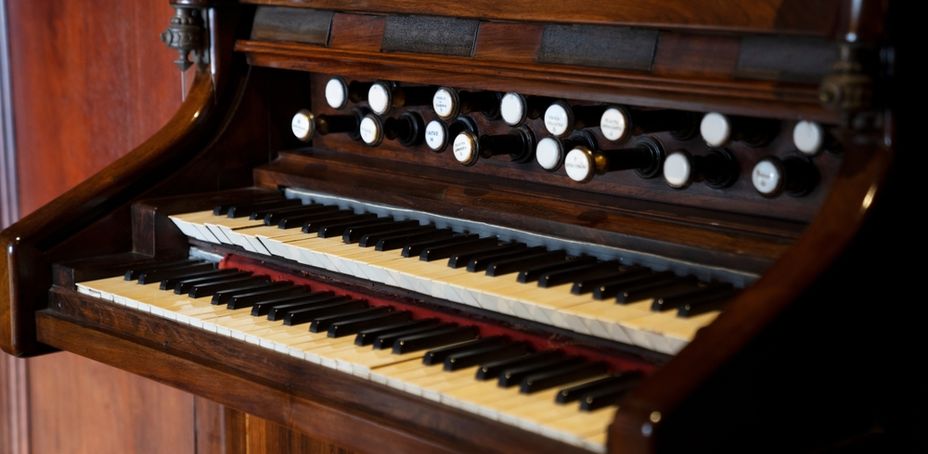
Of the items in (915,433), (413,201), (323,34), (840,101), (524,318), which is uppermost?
(323,34)

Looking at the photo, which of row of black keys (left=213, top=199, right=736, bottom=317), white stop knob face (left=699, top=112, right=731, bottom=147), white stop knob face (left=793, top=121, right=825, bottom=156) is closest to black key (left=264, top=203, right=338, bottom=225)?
row of black keys (left=213, top=199, right=736, bottom=317)

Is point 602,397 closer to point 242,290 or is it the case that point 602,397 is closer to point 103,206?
point 242,290

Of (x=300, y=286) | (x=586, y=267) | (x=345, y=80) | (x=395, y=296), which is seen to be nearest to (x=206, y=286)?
(x=300, y=286)

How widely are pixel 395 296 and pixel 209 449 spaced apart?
118 cm

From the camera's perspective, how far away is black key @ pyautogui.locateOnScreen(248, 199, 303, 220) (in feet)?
7.51

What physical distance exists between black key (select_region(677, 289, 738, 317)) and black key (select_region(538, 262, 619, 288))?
0.20 metres

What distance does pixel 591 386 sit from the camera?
1570mm

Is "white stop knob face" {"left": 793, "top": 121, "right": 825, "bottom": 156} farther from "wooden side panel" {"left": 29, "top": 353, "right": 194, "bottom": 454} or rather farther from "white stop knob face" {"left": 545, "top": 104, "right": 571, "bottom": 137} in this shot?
"wooden side panel" {"left": 29, "top": 353, "right": 194, "bottom": 454}

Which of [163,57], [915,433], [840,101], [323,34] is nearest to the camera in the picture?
[840,101]

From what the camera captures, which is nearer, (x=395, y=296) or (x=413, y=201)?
(x=395, y=296)

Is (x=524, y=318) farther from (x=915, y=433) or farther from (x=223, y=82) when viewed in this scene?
(x=223, y=82)

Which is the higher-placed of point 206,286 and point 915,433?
point 206,286

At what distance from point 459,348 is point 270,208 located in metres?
0.73

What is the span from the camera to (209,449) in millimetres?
2957
